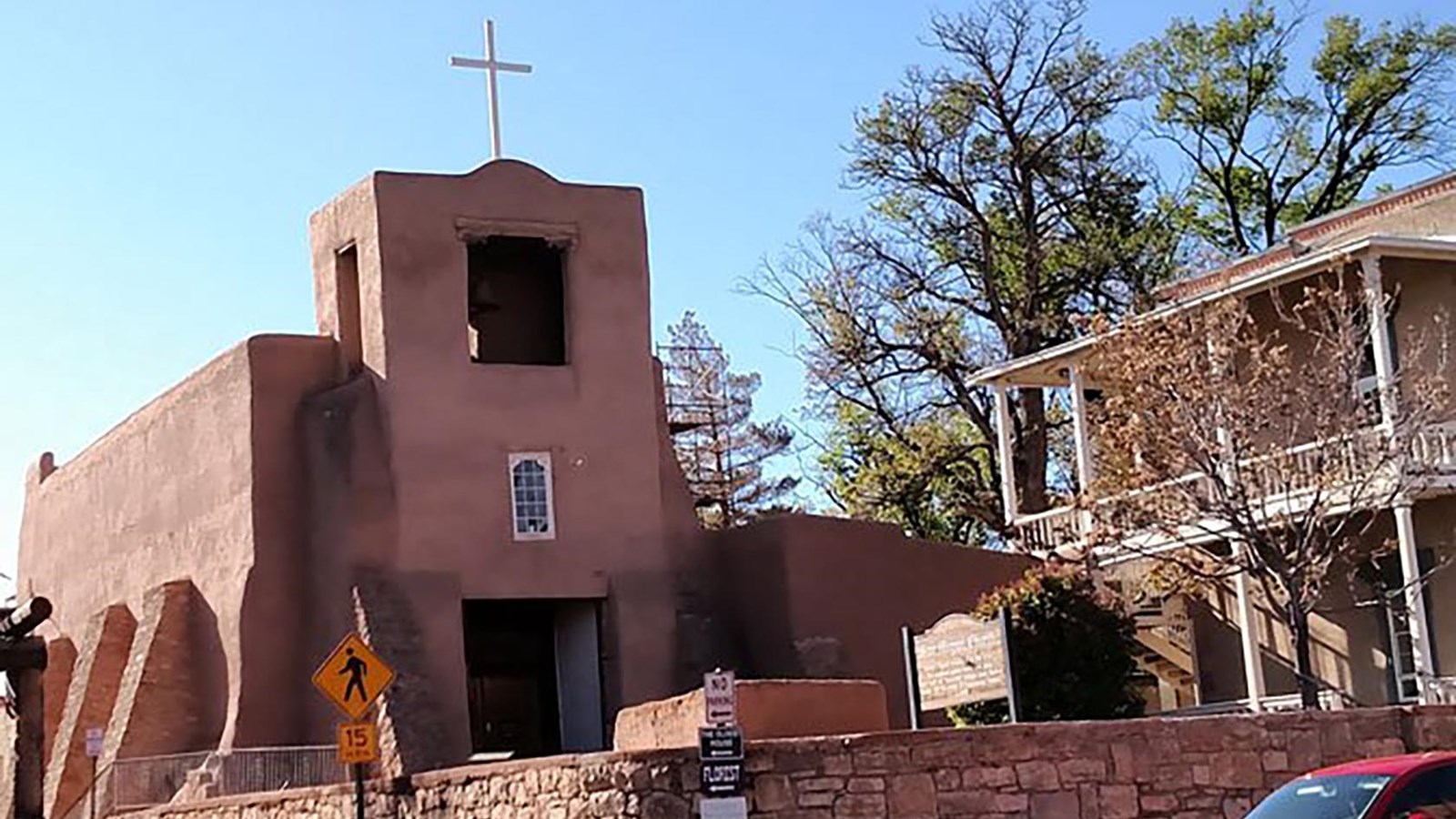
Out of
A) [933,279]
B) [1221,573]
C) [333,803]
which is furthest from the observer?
[933,279]

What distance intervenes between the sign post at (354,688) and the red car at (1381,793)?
795cm

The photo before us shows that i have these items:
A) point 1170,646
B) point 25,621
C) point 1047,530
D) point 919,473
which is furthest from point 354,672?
point 919,473

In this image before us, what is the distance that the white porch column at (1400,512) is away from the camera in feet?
88.8

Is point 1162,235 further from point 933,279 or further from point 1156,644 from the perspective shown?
point 1156,644

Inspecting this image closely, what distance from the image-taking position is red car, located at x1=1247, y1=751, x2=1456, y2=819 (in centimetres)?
1420

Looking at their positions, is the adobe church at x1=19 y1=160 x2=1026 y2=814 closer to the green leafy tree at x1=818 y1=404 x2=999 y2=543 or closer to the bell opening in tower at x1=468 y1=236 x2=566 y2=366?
the bell opening in tower at x1=468 y1=236 x2=566 y2=366

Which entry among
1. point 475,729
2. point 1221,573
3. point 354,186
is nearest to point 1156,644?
point 1221,573

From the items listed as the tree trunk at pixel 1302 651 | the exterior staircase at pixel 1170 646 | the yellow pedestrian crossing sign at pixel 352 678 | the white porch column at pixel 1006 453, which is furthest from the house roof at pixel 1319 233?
the yellow pedestrian crossing sign at pixel 352 678

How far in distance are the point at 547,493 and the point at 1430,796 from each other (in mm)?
19219

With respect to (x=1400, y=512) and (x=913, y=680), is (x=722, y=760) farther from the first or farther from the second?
(x=1400, y=512)

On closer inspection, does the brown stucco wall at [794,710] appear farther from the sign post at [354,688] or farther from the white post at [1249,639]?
the white post at [1249,639]

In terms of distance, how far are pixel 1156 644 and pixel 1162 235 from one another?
51.2ft

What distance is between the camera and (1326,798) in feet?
48.4

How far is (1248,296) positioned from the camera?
1213 inches
